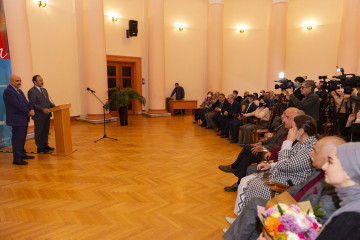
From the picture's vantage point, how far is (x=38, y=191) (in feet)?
11.0

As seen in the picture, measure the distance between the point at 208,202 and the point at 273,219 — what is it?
1.76 metres

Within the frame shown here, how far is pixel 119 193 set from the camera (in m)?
3.27

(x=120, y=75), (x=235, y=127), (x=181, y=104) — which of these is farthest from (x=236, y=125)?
(x=120, y=75)

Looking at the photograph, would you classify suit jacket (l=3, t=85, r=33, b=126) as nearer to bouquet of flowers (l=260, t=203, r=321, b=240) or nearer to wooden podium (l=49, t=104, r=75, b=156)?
wooden podium (l=49, t=104, r=75, b=156)

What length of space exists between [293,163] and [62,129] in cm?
416

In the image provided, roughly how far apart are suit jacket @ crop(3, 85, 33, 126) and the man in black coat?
174 inches

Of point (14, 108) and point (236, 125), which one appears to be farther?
point (236, 125)

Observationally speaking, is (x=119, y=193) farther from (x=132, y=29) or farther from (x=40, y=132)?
(x=132, y=29)

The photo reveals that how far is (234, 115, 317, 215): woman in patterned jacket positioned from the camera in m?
2.28

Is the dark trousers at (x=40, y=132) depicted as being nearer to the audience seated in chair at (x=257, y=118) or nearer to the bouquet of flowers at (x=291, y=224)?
the audience seated in chair at (x=257, y=118)

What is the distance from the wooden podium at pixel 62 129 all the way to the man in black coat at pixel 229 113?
3.71 meters

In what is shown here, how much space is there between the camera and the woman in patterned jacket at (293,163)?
2.28 metres

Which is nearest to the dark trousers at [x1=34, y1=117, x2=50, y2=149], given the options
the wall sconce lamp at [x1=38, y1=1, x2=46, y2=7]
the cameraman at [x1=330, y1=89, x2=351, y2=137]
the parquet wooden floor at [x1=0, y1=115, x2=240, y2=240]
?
the parquet wooden floor at [x1=0, y1=115, x2=240, y2=240]

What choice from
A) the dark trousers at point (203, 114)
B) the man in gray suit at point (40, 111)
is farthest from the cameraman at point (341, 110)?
the man in gray suit at point (40, 111)
